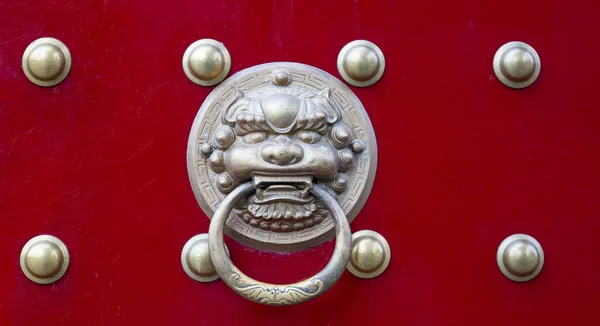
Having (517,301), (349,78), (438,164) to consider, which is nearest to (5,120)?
(349,78)

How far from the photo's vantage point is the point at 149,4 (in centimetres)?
123

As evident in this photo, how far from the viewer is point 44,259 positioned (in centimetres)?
117

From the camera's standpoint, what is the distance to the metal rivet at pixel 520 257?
1.20 m

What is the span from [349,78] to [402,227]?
20 cm

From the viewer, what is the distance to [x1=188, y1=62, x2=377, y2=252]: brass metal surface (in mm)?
1139

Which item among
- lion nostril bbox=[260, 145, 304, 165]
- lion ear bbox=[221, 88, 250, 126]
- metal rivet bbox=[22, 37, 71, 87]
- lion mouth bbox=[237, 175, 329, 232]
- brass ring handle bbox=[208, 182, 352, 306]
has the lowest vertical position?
brass ring handle bbox=[208, 182, 352, 306]

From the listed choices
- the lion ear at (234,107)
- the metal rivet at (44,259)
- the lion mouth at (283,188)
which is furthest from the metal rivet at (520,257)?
the metal rivet at (44,259)

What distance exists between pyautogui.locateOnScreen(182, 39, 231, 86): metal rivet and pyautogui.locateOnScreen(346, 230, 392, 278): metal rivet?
26cm

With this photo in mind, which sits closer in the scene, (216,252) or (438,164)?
Result: (216,252)

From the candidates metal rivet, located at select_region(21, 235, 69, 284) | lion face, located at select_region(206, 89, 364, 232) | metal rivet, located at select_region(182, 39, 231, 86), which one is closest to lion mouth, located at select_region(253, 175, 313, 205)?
lion face, located at select_region(206, 89, 364, 232)

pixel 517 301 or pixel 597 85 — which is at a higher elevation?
pixel 597 85

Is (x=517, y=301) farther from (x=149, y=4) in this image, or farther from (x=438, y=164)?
(x=149, y=4)

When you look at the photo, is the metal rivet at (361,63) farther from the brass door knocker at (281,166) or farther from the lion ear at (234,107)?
the lion ear at (234,107)

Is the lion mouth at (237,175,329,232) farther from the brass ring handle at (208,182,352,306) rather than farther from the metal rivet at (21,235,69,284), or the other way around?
the metal rivet at (21,235,69,284)
